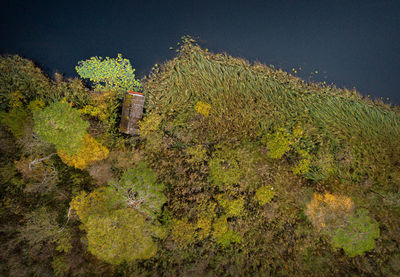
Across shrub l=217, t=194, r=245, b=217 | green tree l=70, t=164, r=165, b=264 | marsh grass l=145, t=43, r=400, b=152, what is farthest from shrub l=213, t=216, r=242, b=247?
marsh grass l=145, t=43, r=400, b=152

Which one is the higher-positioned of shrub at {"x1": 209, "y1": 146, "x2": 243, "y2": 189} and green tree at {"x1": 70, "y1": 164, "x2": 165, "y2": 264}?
shrub at {"x1": 209, "y1": 146, "x2": 243, "y2": 189}

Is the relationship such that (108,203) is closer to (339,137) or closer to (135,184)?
(135,184)

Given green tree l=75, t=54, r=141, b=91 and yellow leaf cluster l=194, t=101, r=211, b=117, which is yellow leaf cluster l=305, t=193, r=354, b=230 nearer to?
yellow leaf cluster l=194, t=101, r=211, b=117

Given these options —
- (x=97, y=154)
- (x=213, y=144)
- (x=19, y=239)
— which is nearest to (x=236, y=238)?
(x=213, y=144)

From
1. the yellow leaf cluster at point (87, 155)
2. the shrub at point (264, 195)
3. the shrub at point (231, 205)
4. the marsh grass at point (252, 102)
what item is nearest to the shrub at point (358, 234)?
the shrub at point (264, 195)

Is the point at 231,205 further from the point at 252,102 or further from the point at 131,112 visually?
the point at 131,112

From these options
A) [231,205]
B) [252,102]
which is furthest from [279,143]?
[231,205]
